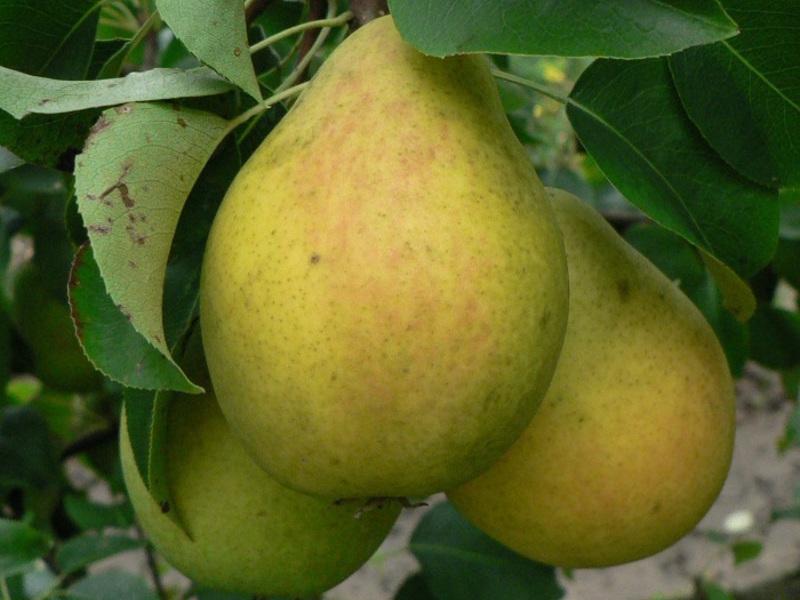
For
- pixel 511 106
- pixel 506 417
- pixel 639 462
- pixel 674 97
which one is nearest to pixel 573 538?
pixel 639 462

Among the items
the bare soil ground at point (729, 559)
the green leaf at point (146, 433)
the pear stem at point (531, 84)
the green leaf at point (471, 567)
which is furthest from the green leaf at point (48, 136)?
the bare soil ground at point (729, 559)

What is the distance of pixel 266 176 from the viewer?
71cm

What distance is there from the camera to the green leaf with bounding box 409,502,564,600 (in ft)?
4.68

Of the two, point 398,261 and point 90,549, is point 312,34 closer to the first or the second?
point 398,261

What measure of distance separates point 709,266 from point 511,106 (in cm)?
49

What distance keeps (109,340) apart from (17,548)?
749mm

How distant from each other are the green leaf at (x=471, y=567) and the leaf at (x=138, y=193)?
35.3 inches

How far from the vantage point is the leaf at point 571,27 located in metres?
0.69

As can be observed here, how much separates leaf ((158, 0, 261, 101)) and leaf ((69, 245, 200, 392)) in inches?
7.0

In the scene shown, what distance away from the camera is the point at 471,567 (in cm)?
148

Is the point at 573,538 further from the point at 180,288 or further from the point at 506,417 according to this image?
the point at 180,288

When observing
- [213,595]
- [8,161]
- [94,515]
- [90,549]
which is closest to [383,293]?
[8,161]

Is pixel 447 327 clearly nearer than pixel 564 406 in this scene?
Yes

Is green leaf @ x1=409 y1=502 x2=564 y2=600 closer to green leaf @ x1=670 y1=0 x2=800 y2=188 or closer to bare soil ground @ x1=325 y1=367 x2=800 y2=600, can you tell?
green leaf @ x1=670 y1=0 x2=800 y2=188
